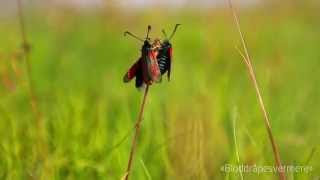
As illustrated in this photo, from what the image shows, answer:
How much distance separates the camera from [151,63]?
1.15 meters

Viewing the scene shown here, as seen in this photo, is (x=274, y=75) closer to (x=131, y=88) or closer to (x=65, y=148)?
(x=131, y=88)

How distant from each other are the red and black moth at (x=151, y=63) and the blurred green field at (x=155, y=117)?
1.17ft

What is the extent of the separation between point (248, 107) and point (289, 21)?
15.9 ft

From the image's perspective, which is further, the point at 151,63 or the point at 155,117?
the point at 155,117

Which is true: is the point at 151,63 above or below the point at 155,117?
above

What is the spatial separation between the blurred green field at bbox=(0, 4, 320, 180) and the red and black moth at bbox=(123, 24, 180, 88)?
0.36 m

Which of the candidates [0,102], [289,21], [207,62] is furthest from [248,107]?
[289,21]

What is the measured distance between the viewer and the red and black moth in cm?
115

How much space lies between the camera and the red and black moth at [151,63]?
115 centimetres

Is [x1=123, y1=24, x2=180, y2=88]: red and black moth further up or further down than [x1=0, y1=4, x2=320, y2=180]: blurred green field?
further up

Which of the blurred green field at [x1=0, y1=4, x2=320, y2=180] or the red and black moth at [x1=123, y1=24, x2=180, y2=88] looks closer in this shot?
the red and black moth at [x1=123, y1=24, x2=180, y2=88]

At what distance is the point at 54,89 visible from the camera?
2879mm

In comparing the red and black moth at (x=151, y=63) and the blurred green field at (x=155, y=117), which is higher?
the red and black moth at (x=151, y=63)

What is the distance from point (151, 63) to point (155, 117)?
1134mm
